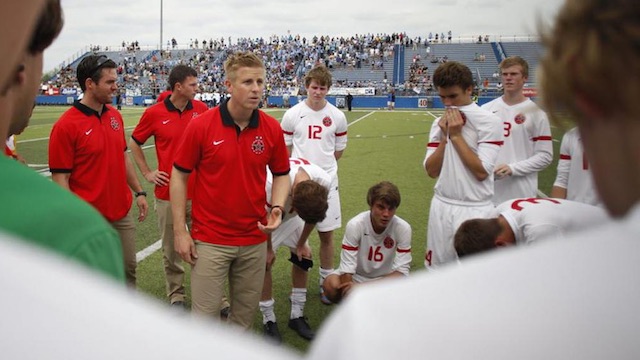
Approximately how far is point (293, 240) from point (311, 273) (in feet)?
4.12

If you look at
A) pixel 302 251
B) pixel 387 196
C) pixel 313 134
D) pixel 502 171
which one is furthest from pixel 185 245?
pixel 502 171

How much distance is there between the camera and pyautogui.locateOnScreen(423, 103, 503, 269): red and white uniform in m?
4.03

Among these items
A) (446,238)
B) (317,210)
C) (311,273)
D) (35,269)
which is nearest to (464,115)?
(446,238)

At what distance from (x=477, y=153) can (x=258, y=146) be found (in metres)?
1.77

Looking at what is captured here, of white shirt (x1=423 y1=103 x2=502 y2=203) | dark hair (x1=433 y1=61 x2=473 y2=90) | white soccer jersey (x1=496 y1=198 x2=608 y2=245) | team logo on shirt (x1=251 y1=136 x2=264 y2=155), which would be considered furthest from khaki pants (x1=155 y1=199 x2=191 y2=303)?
white soccer jersey (x1=496 y1=198 x2=608 y2=245)

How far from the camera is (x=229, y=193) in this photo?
3.79 meters

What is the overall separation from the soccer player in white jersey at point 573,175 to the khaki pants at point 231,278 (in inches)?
113

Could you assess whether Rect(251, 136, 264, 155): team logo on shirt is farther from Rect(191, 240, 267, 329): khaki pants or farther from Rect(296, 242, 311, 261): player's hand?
Rect(296, 242, 311, 261): player's hand

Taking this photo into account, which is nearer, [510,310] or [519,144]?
[510,310]

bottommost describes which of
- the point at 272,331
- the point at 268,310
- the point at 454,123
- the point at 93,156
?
the point at 272,331

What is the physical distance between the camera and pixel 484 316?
46 cm

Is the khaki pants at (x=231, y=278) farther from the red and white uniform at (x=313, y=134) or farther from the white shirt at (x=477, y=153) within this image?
Result: the red and white uniform at (x=313, y=134)

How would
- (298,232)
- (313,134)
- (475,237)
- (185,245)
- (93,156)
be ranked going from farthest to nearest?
(313,134) < (298,232) < (93,156) < (185,245) < (475,237)

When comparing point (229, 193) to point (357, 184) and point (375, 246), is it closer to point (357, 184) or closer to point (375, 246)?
point (375, 246)
